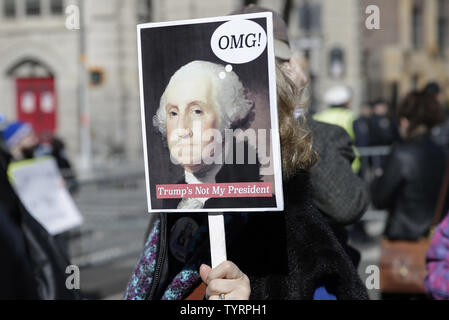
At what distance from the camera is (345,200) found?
9.70ft

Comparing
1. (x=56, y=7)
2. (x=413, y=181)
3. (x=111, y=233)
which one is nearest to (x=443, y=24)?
(x=56, y=7)

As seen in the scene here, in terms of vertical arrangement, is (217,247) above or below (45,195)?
above

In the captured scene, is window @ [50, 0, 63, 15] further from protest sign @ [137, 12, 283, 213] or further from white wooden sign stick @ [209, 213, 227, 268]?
white wooden sign stick @ [209, 213, 227, 268]

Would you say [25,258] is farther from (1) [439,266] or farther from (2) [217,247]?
(1) [439,266]

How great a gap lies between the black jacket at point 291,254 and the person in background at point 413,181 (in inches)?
126

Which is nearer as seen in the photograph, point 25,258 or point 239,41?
point 239,41

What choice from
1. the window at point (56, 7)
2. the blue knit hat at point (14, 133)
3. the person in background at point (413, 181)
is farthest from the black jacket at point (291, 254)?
the window at point (56, 7)

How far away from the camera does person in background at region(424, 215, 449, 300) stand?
3.04 metres

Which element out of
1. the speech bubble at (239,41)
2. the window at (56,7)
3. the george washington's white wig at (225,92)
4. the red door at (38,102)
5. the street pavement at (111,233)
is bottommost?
the street pavement at (111,233)

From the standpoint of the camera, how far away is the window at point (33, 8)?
29.5 m

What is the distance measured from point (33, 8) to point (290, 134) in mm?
29165

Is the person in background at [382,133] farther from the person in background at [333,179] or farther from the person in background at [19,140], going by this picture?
the person in background at [333,179]

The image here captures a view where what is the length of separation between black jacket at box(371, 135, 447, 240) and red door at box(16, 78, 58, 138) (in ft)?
79.8

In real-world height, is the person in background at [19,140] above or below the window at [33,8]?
below
